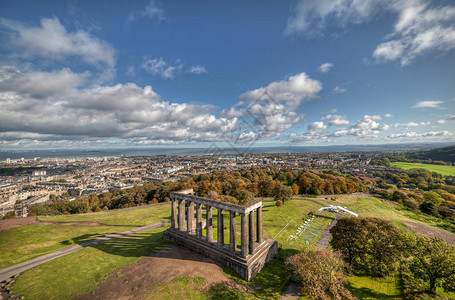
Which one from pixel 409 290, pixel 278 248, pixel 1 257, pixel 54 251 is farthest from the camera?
pixel 278 248

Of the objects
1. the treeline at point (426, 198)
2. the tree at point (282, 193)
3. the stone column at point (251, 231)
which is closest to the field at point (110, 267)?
the stone column at point (251, 231)

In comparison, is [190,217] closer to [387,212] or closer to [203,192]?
[203,192]

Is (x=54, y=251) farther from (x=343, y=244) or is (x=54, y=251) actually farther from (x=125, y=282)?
(x=343, y=244)

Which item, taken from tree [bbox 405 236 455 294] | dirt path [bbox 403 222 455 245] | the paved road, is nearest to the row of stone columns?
the paved road

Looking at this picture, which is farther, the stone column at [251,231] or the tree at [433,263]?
the stone column at [251,231]

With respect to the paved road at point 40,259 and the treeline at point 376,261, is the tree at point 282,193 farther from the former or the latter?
the paved road at point 40,259

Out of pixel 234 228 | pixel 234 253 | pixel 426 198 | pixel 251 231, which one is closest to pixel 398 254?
pixel 251 231

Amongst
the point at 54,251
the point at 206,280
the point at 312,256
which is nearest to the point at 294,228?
the point at 312,256
